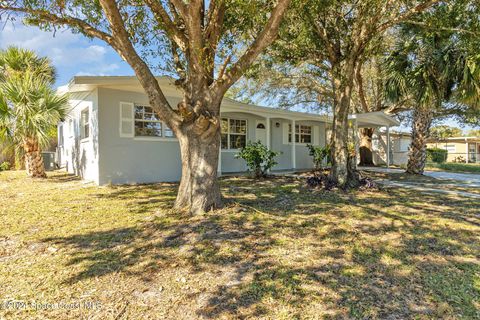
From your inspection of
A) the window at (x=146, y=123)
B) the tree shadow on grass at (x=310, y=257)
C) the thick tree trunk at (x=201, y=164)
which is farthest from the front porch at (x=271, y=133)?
the tree shadow on grass at (x=310, y=257)

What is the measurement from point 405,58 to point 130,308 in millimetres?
11262

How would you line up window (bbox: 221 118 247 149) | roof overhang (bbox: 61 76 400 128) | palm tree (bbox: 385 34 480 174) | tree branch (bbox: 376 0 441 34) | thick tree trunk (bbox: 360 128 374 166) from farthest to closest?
thick tree trunk (bbox: 360 128 374 166) < window (bbox: 221 118 247 149) < palm tree (bbox: 385 34 480 174) < roof overhang (bbox: 61 76 400 128) < tree branch (bbox: 376 0 441 34)

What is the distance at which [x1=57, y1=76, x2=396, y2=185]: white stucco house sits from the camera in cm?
868

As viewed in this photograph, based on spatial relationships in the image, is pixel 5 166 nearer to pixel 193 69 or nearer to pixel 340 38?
pixel 193 69

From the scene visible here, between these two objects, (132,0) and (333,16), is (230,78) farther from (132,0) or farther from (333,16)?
(333,16)

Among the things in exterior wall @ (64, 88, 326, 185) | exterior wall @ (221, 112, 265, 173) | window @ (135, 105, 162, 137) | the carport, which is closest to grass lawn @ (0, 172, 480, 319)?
exterior wall @ (64, 88, 326, 185)

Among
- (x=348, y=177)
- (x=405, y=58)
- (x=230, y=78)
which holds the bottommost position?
(x=348, y=177)

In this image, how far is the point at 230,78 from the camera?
→ 517 cm

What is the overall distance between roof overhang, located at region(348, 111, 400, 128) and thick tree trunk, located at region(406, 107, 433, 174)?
227cm

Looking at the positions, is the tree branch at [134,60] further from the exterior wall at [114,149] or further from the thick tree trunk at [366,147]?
the thick tree trunk at [366,147]

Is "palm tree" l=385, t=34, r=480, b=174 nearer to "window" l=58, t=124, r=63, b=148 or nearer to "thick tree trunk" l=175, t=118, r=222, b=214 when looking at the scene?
"thick tree trunk" l=175, t=118, r=222, b=214

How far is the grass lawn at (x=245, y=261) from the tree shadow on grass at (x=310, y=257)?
0.01 meters

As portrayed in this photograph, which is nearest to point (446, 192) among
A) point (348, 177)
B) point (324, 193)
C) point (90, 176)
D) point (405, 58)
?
point (348, 177)

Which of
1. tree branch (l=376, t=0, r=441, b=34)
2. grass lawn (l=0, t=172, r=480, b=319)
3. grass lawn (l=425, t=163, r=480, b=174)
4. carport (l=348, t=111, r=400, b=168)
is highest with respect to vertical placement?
tree branch (l=376, t=0, r=441, b=34)
